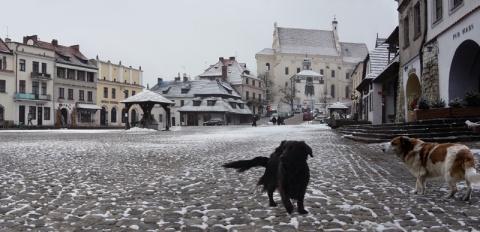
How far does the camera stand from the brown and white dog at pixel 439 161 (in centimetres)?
454

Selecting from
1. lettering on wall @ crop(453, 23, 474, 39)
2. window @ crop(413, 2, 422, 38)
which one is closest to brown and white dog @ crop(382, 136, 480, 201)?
lettering on wall @ crop(453, 23, 474, 39)

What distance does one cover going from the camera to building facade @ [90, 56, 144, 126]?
63.2 metres

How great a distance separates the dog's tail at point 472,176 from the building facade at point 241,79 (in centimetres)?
7664

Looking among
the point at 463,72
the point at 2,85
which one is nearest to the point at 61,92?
the point at 2,85

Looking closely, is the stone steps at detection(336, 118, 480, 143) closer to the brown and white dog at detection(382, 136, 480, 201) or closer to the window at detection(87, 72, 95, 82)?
the brown and white dog at detection(382, 136, 480, 201)

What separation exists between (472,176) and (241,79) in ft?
255

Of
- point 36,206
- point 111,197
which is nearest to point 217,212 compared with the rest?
point 111,197

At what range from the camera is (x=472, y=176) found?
14.4ft

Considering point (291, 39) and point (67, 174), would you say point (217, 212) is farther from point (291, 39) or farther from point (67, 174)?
point (291, 39)

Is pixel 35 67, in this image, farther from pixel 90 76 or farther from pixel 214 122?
pixel 214 122

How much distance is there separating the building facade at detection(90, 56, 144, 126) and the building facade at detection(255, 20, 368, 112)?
1501 inches

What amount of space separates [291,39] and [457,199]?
335 feet

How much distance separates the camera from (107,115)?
64.0m

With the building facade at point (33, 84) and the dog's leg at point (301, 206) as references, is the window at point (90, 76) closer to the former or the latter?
the building facade at point (33, 84)
